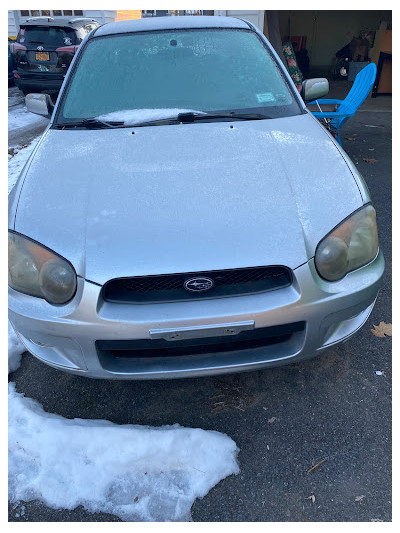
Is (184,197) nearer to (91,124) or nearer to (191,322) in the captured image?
(191,322)

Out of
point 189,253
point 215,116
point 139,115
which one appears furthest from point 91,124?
point 189,253

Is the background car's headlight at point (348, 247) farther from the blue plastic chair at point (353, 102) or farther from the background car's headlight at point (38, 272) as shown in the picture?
the blue plastic chair at point (353, 102)

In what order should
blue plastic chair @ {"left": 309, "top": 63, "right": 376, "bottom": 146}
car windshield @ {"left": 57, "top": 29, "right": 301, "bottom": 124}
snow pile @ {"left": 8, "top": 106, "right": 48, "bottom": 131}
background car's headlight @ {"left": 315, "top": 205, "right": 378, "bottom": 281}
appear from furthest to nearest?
snow pile @ {"left": 8, "top": 106, "right": 48, "bottom": 131} → blue plastic chair @ {"left": 309, "top": 63, "right": 376, "bottom": 146} → car windshield @ {"left": 57, "top": 29, "right": 301, "bottom": 124} → background car's headlight @ {"left": 315, "top": 205, "right": 378, "bottom": 281}

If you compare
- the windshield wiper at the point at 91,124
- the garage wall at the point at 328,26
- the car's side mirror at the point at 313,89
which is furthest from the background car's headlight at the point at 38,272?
the garage wall at the point at 328,26

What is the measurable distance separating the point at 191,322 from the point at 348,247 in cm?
76

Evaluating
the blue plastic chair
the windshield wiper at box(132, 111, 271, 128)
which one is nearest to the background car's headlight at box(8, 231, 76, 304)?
the windshield wiper at box(132, 111, 271, 128)

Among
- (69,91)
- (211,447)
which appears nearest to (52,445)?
(211,447)

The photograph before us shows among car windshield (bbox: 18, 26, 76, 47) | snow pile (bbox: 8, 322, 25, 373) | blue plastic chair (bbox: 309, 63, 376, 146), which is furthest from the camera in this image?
car windshield (bbox: 18, 26, 76, 47)

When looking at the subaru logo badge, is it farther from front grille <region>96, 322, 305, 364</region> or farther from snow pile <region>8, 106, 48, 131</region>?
snow pile <region>8, 106, 48, 131</region>

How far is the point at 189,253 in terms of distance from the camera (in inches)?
62.7

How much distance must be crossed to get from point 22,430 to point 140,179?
51.5 inches

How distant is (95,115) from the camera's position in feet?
8.00

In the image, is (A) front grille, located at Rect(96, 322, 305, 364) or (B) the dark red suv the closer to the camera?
(A) front grille, located at Rect(96, 322, 305, 364)

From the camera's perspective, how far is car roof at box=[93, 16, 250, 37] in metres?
2.87
